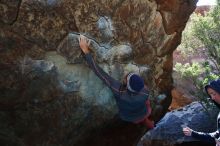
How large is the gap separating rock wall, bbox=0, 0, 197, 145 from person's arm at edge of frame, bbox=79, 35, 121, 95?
12cm

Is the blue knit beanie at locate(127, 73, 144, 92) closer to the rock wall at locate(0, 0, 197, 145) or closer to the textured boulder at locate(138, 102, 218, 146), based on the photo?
the rock wall at locate(0, 0, 197, 145)

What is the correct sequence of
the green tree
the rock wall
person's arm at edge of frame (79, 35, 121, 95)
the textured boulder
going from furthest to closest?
the green tree → the textured boulder → person's arm at edge of frame (79, 35, 121, 95) → the rock wall

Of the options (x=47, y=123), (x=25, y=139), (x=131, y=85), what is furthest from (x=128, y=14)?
(x=25, y=139)

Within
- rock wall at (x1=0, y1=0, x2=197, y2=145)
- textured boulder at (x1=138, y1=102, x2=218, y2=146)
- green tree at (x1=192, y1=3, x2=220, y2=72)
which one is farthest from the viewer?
green tree at (x1=192, y1=3, x2=220, y2=72)

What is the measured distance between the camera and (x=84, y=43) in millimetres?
5402

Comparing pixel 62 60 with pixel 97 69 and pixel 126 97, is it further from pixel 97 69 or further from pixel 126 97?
pixel 126 97

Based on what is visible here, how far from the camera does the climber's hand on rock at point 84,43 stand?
5.35 meters

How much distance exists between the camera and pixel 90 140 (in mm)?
6242

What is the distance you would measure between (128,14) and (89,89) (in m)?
1.36

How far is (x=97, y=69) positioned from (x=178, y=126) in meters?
2.75

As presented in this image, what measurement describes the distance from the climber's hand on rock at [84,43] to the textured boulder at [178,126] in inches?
104

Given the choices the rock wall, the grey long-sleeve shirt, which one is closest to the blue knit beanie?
the grey long-sleeve shirt

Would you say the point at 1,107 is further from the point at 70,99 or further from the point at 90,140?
the point at 90,140

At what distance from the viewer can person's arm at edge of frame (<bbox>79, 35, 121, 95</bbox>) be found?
5.33 meters
